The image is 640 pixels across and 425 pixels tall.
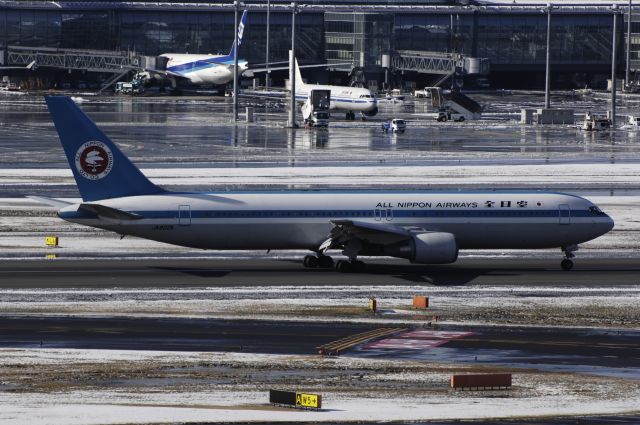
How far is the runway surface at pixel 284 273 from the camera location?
5778cm

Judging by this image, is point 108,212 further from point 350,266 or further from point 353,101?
point 353,101

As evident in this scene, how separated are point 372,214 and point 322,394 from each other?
79.3 ft

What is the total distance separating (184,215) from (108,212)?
11.3 feet

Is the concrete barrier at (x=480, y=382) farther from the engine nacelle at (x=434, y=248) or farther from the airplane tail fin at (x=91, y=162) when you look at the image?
the airplane tail fin at (x=91, y=162)

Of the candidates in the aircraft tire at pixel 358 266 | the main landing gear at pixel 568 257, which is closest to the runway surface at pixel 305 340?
the aircraft tire at pixel 358 266

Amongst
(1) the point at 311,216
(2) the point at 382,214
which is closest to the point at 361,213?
(2) the point at 382,214

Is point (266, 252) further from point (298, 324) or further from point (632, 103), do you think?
point (632, 103)

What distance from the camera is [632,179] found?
329ft

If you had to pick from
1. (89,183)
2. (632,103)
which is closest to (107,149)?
(89,183)

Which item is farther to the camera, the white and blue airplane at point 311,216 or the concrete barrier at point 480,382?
the white and blue airplane at point 311,216

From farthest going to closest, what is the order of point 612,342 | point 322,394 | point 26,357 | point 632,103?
point 632,103
point 612,342
point 26,357
point 322,394

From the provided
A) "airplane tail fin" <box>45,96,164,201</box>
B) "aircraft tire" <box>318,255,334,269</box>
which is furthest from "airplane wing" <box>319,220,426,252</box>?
"airplane tail fin" <box>45,96,164,201</box>

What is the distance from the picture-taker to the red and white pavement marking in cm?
4450

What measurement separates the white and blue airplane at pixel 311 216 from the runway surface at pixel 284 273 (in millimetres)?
1242
